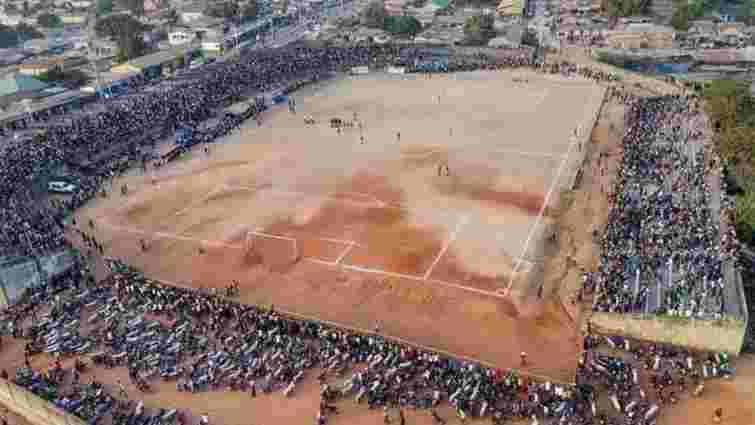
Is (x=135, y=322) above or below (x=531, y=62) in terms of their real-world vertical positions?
below

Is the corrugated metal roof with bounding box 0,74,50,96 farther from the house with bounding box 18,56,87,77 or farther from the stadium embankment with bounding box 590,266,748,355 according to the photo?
the stadium embankment with bounding box 590,266,748,355

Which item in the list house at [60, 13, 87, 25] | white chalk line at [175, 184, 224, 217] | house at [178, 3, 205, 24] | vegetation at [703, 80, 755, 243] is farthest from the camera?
house at [60, 13, 87, 25]

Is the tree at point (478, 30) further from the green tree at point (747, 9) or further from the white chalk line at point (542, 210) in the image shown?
the green tree at point (747, 9)

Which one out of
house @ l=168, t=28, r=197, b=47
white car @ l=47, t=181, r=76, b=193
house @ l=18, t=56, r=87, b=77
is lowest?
white car @ l=47, t=181, r=76, b=193

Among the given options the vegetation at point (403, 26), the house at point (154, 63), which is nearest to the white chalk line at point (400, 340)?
the house at point (154, 63)

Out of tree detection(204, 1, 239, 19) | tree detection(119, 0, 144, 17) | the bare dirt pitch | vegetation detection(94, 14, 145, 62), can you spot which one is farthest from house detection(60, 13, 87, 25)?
the bare dirt pitch

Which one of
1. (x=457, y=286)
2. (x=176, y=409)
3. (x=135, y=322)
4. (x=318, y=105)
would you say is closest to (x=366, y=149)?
(x=318, y=105)

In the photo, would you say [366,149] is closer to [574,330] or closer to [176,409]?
[574,330]
